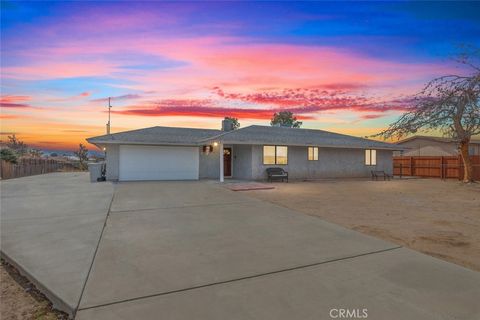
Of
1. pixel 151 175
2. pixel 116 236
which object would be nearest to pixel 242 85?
pixel 151 175

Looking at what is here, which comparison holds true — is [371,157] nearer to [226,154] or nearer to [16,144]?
[226,154]

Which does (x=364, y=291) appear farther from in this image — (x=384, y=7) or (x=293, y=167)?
(x=293, y=167)

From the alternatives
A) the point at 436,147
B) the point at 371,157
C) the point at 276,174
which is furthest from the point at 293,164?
the point at 436,147

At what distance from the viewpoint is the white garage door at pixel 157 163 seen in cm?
1758

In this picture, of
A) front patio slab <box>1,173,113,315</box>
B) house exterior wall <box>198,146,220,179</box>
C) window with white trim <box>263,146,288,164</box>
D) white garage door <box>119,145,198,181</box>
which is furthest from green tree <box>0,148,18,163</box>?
window with white trim <box>263,146,288,164</box>

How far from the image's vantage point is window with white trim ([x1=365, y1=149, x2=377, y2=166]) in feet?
72.8

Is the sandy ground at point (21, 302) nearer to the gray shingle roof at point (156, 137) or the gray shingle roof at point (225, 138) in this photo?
the gray shingle roof at point (225, 138)

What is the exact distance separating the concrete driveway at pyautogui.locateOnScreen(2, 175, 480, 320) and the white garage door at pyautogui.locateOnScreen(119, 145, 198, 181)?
11651 millimetres

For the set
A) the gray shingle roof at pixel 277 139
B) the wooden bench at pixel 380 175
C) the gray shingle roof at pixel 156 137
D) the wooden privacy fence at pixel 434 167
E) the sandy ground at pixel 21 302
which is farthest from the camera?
the wooden privacy fence at pixel 434 167

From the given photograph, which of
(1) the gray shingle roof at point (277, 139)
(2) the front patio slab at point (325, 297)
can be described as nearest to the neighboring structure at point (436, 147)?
(1) the gray shingle roof at point (277, 139)

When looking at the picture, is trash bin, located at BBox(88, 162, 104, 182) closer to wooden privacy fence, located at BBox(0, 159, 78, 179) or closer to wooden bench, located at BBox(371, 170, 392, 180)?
wooden privacy fence, located at BBox(0, 159, 78, 179)

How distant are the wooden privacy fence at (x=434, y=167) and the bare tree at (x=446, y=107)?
17080 millimetres

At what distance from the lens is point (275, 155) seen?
1855 cm

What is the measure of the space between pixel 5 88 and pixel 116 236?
14.6 meters
